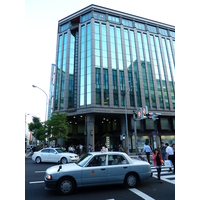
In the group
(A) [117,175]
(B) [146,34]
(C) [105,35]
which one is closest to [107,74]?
(C) [105,35]

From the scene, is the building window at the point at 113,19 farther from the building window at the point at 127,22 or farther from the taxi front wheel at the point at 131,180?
the taxi front wheel at the point at 131,180

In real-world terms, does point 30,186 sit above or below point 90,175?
below

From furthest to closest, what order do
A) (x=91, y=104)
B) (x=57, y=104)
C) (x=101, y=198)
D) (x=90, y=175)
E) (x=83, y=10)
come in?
(x=83, y=10) → (x=57, y=104) → (x=91, y=104) → (x=90, y=175) → (x=101, y=198)

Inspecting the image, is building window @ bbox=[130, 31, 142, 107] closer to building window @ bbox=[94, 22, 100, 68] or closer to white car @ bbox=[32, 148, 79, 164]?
building window @ bbox=[94, 22, 100, 68]

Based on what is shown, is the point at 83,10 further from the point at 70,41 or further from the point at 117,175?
the point at 117,175

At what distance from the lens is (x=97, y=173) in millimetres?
6383

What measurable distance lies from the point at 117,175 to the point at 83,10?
40012 mm

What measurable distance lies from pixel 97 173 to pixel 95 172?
0.09m

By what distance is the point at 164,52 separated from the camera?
135ft

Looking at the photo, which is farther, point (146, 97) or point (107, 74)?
point (146, 97)

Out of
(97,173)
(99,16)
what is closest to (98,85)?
(99,16)

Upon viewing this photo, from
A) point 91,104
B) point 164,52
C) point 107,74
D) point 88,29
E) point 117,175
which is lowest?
point 117,175

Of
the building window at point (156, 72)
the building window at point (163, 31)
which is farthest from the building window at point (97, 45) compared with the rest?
the building window at point (163, 31)

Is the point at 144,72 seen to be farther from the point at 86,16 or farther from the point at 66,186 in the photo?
the point at 66,186
